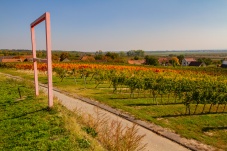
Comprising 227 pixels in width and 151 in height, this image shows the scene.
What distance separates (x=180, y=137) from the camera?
9.45 meters

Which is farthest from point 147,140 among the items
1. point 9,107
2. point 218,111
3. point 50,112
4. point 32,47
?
point 218,111

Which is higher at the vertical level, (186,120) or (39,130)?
(39,130)

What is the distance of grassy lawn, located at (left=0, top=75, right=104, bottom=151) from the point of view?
6.15 metres

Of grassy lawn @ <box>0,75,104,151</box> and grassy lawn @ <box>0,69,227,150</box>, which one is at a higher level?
grassy lawn @ <box>0,75,104,151</box>

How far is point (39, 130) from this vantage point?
23.6 ft

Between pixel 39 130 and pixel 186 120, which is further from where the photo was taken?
pixel 186 120

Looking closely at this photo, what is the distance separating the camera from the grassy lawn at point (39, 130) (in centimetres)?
615

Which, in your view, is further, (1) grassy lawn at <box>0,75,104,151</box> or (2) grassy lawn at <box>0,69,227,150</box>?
(2) grassy lawn at <box>0,69,227,150</box>

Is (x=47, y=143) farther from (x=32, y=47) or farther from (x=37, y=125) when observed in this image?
(x=32, y=47)

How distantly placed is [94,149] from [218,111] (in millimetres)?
12559

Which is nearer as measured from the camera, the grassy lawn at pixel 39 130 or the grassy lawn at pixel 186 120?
the grassy lawn at pixel 39 130

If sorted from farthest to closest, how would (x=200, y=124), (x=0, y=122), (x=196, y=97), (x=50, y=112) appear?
(x=196, y=97)
(x=200, y=124)
(x=50, y=112)
(x=0, y=122)

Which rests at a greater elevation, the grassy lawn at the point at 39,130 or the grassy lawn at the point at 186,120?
the grassy lawn at the point at 39,130

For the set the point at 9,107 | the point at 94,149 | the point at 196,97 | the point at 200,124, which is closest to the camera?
the point at 94,149
